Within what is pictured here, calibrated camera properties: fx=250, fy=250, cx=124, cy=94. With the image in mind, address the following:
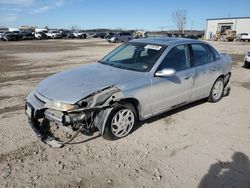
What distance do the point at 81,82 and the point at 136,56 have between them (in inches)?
56.0

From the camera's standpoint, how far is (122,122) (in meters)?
4.20

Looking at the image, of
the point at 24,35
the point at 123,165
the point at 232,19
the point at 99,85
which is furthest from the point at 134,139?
the point at 232,19

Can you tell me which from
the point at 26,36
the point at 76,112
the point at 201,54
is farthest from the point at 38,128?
the point at 26,36

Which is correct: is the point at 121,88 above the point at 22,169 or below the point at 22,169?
above

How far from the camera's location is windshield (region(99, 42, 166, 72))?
4.62m

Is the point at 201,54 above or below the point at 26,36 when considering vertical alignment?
above

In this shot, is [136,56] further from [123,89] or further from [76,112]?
[76,112]

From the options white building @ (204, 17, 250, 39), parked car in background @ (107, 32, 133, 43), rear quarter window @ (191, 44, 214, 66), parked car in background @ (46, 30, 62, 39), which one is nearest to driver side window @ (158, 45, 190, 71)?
rear quarter window @ (191, 44, 214, 66)

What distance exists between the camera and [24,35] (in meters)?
47.3

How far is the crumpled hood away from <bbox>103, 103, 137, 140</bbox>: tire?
0.41 meters

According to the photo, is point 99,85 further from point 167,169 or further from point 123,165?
point 167,169

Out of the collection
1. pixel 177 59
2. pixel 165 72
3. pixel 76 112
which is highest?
pixel 177 59

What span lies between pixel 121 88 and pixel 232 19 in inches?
2910

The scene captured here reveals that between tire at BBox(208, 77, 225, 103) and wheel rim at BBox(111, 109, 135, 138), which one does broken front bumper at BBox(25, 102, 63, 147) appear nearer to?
wheel rim at BBox(111, 109, 135, 138)
